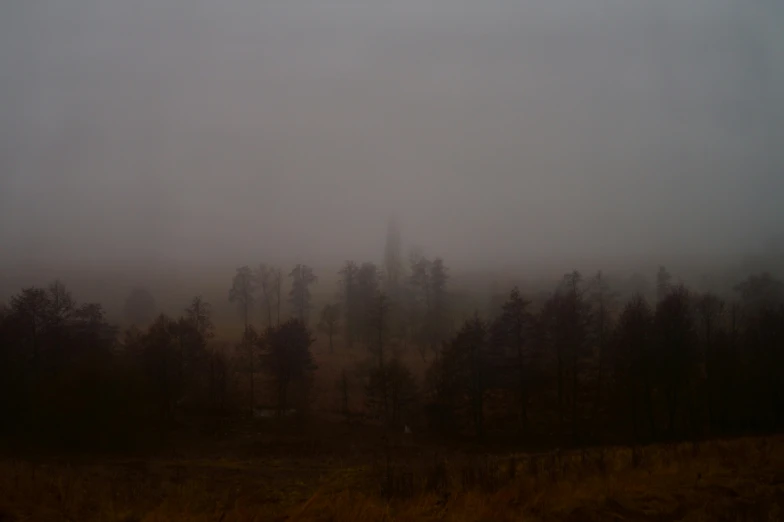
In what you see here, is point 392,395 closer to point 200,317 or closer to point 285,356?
point 285,356

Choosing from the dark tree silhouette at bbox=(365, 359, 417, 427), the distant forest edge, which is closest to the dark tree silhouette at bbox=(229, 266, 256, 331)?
the distant forest edge

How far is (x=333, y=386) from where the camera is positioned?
1634 inches

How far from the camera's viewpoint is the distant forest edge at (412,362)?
25969 millimetres

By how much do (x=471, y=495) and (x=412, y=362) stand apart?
32.6 m

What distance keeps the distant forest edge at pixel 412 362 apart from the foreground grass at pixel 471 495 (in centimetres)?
1463

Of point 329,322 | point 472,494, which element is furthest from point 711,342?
point 329,322

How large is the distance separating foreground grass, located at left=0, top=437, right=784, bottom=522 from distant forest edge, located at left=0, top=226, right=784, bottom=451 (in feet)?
48.0

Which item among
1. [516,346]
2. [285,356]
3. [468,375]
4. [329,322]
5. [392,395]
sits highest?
[329,322]

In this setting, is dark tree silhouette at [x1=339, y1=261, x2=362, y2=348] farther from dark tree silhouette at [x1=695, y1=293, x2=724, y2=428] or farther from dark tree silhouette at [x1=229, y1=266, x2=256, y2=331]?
dark tree silhouette at [x1=695, y1=293, x2=724, y2=428]

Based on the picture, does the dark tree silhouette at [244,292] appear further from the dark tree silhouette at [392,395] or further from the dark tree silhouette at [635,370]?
the dark tree silhouette at [635,370]

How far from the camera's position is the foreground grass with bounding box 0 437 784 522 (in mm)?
8547

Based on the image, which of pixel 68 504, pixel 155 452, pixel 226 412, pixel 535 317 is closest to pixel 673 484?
pixel 68 504

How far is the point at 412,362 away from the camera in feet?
137

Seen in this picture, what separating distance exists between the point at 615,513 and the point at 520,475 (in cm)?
308
